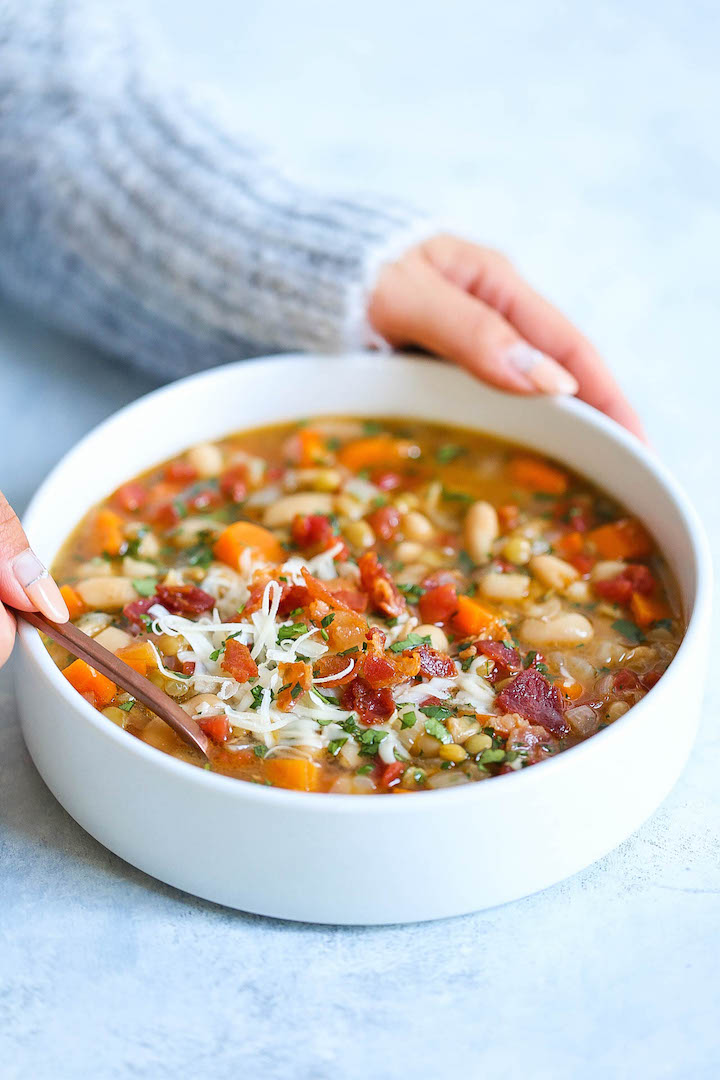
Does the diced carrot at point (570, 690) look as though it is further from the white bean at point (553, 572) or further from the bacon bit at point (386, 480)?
the bacon bit at point (386, 480)

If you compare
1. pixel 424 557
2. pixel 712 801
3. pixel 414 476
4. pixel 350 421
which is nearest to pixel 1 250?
pixel 350 421

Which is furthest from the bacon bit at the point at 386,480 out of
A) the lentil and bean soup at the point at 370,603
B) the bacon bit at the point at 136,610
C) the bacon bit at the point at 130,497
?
the bacon bit at the point at 136,610

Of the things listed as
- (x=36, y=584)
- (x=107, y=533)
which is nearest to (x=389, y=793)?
(x=36, y=584)

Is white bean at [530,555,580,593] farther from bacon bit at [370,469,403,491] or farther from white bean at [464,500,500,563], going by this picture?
bacon bit at [370,469,403,491]

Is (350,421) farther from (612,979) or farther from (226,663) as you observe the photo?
(612,979)

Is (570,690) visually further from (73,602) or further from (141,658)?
(73,602)
